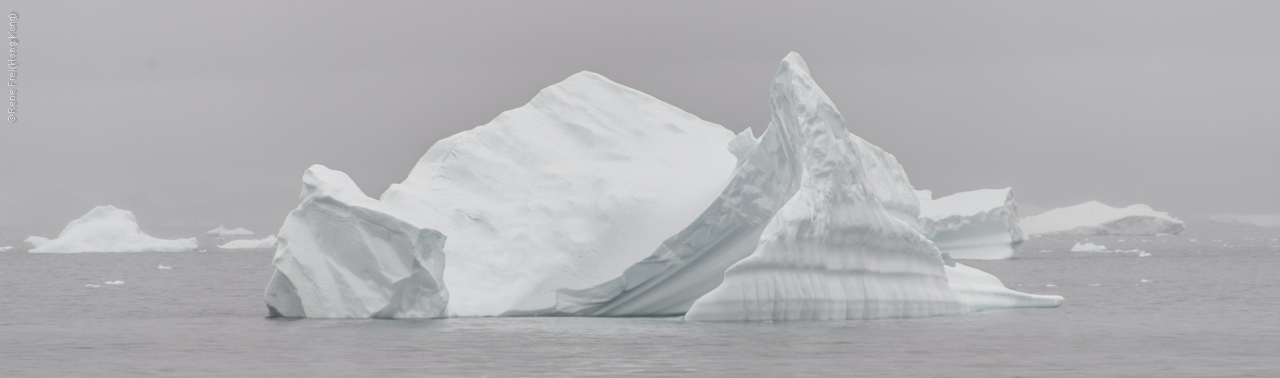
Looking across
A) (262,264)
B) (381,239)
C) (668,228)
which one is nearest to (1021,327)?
(668,228)

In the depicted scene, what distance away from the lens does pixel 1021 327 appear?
49.5ft

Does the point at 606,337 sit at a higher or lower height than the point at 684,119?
lower

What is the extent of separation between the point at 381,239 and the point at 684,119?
19.4 feet

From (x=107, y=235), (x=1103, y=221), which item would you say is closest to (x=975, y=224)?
(x=107, y=235)

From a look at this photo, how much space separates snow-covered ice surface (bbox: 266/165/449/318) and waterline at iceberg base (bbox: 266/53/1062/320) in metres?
0.02

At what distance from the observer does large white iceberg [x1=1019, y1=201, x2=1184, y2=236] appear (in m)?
70.2

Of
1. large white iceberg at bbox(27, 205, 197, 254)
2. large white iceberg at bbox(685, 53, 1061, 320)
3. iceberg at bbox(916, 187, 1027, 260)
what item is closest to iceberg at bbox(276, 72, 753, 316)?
large white iceberg at bbox(685, 53, 1061, 320)

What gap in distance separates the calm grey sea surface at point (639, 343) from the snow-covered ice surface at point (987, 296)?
397 millimetres

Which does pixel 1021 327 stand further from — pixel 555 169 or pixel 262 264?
pixel 262 264

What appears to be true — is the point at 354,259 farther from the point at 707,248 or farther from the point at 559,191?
the point at 707,248

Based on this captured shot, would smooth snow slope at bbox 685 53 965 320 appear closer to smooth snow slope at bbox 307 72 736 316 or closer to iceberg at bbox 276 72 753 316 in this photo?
iceberg at bbox 276 72 753 316

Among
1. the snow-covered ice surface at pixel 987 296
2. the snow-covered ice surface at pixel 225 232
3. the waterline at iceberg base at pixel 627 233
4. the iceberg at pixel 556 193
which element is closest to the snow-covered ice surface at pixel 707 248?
the waterline at iceberg base at pixel 627 233

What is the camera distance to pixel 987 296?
17969mm

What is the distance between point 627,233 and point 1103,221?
60575mm
